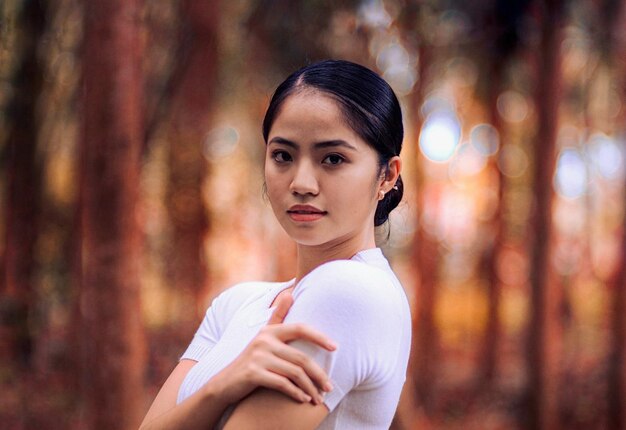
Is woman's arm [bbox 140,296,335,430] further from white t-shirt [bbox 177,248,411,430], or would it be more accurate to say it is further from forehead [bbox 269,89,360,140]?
forehead [bbox 269,89,360,140]

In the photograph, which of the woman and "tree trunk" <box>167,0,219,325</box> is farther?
"tree trunk" <box>167,0,219,325</box>

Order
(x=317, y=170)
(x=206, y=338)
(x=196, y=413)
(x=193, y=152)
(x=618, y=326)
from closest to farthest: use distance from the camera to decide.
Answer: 1. (x=196, y=413)
2. (x=317, y=170)
3. (x=206, y=338)
4. (x=618, y=326)
5. (x=193, y=152)

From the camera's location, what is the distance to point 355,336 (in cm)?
141

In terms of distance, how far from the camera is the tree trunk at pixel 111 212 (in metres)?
3.48

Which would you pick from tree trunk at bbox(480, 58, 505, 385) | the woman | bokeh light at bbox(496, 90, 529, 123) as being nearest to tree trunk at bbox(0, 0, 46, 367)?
tree trunk at bbox(480, 58, 505, 385)

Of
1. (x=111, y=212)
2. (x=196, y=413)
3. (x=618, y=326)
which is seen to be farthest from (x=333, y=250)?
(x=618, y=326)

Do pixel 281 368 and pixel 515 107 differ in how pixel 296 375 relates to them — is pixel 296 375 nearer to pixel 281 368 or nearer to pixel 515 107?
pixel 281 368

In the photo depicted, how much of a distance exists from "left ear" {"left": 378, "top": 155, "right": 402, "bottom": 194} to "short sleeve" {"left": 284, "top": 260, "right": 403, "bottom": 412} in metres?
0.32

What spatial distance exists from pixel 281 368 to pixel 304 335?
0.08m

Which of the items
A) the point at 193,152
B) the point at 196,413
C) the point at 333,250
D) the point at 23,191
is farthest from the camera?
the point at 23,191

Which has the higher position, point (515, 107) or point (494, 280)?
point (515, 107)

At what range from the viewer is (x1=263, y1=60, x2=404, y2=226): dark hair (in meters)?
1.60

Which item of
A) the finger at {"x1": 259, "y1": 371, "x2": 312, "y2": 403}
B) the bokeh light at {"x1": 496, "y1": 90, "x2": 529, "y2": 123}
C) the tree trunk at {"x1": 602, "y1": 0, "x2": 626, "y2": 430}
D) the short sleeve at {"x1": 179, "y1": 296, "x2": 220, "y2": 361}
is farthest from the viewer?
the bokeh light at {"x1": 496, "y1": 90, "x2": 529, "y2": 123}

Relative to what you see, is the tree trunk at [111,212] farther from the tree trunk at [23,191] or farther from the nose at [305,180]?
the tree trunk at [23,191]
